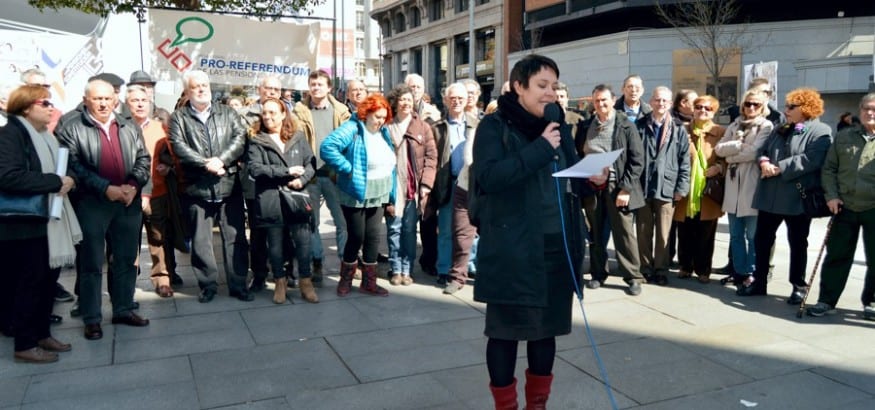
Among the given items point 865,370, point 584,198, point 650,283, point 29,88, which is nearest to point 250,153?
point 29,88

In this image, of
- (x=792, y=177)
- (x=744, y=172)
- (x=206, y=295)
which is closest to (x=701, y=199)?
(x=744, y=172)

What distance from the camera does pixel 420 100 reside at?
328 inches

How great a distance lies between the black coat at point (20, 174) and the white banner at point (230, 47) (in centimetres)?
486

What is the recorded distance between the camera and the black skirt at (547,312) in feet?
10.8

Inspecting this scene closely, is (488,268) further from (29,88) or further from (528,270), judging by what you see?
(29,88)

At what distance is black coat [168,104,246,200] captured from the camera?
5.87 m

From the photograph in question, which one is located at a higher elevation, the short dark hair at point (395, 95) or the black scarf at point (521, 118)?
the short dark hair at point (395, 95)

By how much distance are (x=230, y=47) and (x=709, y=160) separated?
6387mm

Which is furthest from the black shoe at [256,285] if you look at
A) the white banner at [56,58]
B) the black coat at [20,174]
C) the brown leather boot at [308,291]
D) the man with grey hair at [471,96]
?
the white banner at [56,58]

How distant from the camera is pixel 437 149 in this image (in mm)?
6910

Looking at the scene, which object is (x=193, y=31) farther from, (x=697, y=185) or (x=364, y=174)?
(x=697, y=185)

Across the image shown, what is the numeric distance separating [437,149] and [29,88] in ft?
11.7

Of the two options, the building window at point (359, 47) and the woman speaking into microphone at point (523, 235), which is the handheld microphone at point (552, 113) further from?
the building window at point (359, 47)

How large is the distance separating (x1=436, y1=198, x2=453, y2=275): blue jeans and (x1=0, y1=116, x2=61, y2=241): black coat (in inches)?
141
